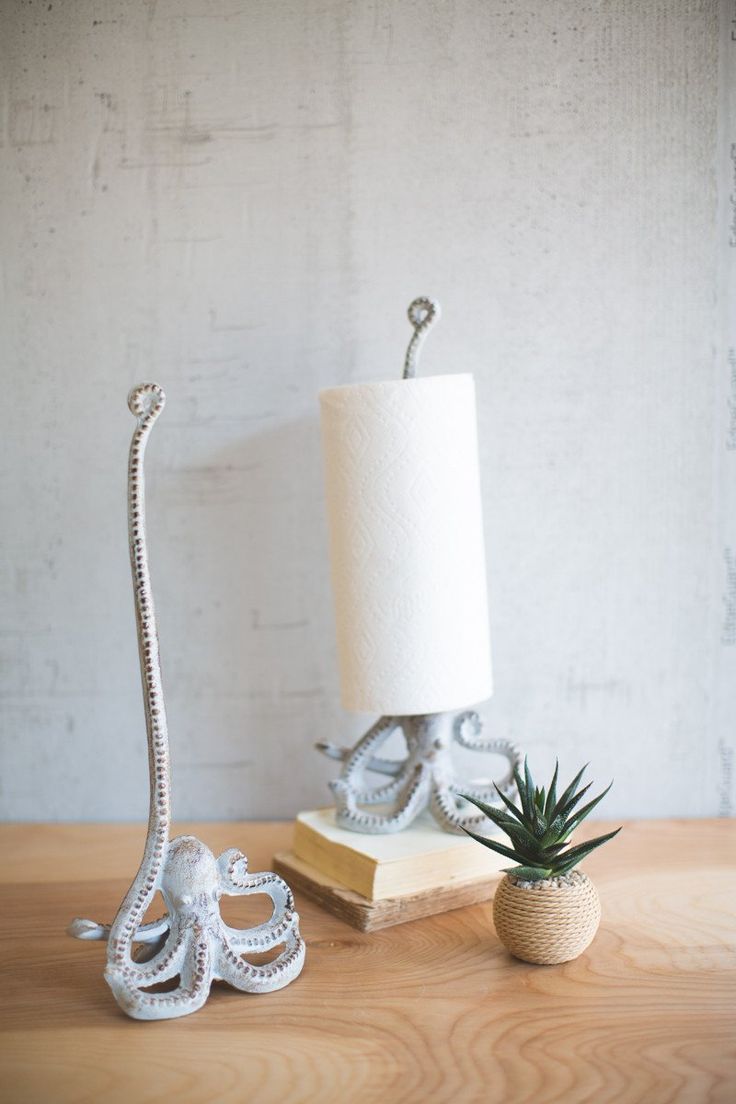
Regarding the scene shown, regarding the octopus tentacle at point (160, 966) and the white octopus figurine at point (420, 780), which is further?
the white octopus figurine at point (420, 780)

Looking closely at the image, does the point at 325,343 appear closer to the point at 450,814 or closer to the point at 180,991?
the point at 450,814

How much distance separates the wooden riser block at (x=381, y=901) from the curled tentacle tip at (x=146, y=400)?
1.52 feet

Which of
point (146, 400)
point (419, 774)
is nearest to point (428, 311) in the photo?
point (146, 400)

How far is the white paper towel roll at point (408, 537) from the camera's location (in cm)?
90

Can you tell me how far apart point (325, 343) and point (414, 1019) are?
2.34ft

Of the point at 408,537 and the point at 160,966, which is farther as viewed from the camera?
the point at 408,537

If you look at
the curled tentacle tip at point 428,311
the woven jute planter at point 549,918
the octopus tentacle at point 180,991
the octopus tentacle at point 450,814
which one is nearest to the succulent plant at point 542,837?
the woven jute planter at point 549,918

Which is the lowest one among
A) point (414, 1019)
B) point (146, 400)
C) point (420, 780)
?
point (414, 1019)

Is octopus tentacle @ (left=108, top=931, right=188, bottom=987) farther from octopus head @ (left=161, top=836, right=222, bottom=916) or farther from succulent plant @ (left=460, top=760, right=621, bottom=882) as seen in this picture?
succulent plant @ (left=460, top=760, right=621, bottom=882)

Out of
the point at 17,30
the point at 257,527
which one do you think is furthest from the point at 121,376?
the point at 17,30

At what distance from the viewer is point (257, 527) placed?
3.74ft

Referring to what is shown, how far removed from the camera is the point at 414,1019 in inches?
27.6

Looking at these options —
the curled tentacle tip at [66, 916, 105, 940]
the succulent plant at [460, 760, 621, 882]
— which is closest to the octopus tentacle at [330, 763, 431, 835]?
the succulent plant at [460, 760, 621, 882]

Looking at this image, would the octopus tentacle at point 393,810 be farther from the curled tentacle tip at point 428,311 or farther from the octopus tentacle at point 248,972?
the curled tentacle tip at point 428,311
